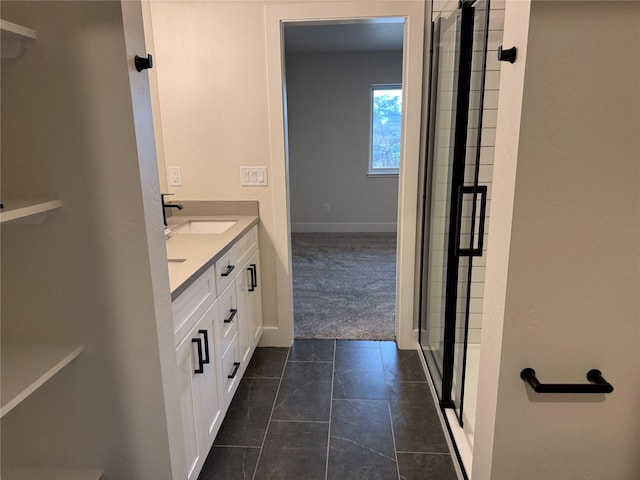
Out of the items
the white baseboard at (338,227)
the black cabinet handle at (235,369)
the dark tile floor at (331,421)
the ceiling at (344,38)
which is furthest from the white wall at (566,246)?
the white baseboard at (338,227)

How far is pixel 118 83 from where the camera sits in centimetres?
99

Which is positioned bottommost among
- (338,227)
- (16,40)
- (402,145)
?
(338,227)

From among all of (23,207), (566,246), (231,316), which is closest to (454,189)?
(566,246)

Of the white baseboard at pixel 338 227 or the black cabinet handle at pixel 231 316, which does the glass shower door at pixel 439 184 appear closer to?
the black cabinet handle at pixel 231 316

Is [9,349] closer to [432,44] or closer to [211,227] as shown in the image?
[211,227]

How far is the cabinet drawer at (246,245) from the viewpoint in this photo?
222 cm

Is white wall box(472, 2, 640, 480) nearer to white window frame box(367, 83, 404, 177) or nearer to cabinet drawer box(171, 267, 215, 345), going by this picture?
cabinet drawer box(171, 267, 215, 345)

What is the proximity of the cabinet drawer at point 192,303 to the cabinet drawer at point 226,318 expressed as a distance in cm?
14

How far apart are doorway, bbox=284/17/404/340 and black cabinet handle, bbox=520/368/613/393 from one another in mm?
3485

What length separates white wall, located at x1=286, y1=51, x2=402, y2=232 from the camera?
5.68 m

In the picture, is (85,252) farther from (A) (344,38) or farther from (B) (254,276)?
(A) (344,38)

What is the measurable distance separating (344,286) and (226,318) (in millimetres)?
2098

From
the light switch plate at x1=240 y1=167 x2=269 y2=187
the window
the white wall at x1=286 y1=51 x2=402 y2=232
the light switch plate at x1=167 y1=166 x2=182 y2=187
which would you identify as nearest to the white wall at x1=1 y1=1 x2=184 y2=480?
the light switch plate at x1=240 y1=167 x2=269 y2=187

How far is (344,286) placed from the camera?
4008 millimetres
